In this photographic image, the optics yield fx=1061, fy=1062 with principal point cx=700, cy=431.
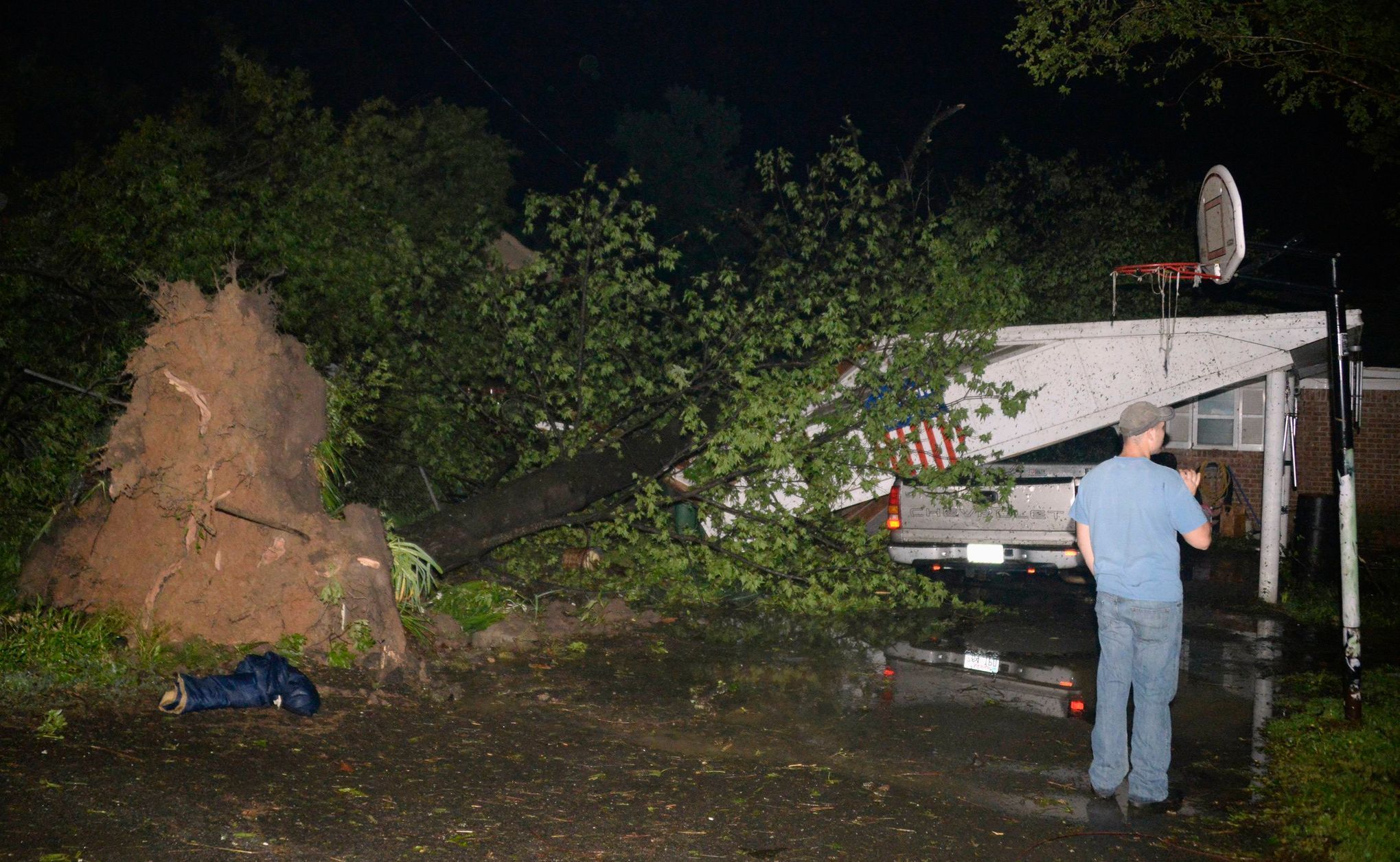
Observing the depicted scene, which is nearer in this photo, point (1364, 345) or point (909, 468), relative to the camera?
point (909, 468)

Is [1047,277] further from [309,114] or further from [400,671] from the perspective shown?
[400,671]

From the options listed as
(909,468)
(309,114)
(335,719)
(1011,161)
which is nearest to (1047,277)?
(1011,161)

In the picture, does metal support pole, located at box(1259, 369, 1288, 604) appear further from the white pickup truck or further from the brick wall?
the brick wall

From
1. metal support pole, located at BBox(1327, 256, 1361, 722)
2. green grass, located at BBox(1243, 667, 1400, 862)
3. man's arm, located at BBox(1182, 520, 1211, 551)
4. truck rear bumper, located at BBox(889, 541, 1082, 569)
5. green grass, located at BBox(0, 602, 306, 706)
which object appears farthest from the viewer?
truck rear bumper, located at BBox(889, 541, 1082, 569)

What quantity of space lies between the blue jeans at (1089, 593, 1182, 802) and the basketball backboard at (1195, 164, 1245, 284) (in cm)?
268

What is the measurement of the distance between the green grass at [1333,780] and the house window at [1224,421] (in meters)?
11.8

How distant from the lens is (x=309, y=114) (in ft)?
38.6

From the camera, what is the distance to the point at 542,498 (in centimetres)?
899

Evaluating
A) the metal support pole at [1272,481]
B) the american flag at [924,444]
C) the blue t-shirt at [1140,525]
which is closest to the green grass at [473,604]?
the american flag at [924,444]

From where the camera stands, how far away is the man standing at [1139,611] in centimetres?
491

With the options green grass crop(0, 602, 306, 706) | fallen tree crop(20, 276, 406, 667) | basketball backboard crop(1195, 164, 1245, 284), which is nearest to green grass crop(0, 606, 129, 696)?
green grass crop(0, 602, 306, 706)

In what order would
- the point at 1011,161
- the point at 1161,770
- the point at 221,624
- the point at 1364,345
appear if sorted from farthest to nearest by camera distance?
1. the point at 1011,161
2. the point at 1364,345
3. the point at 221,624
4. the point at 1161,770

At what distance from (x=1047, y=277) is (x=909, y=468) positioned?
10807 mm

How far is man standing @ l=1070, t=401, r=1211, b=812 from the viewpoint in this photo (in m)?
4.91
